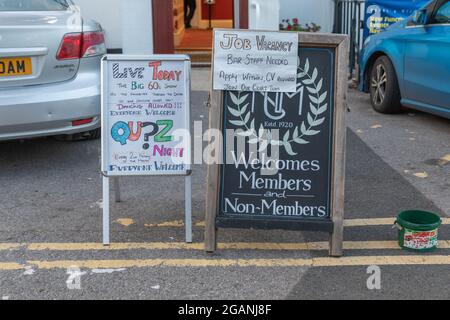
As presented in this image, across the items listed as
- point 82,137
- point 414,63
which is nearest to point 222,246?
point 82,137

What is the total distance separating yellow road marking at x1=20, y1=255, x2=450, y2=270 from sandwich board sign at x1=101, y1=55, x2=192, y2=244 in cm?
32

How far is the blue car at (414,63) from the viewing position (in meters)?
6.68

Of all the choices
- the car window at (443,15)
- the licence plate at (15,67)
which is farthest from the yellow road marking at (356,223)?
the car window at (443,15)

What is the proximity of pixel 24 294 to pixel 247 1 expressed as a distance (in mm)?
7901

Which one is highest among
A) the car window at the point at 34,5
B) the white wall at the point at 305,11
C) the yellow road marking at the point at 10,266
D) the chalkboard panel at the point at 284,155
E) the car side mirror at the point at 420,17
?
the white wall at the point at 305,11

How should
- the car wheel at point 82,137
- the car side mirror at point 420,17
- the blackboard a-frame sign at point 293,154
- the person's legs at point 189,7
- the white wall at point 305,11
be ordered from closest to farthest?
1. the blackboard a-frame sign at point 293,154
2. the car wheel at point 82,137
3. the car side mirror at point 420,17
4. the white wall at point 305,11
5. the person's legs at point 189,7

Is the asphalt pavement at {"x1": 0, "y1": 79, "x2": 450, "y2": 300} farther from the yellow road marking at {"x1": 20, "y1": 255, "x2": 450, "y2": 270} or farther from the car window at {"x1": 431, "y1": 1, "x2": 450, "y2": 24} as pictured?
the car window at {"x1": 431, "y1": 1, "x2": 450, "y2": 24}

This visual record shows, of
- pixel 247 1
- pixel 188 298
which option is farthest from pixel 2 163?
pixel 247 1

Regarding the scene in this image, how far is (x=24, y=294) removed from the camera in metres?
3.42

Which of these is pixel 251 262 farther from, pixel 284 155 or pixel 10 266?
pixel 10 266

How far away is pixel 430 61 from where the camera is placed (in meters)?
6.82

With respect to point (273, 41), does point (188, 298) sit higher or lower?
lower

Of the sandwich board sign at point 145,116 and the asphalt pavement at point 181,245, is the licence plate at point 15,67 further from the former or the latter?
the sandwich board sign at point 145,116
